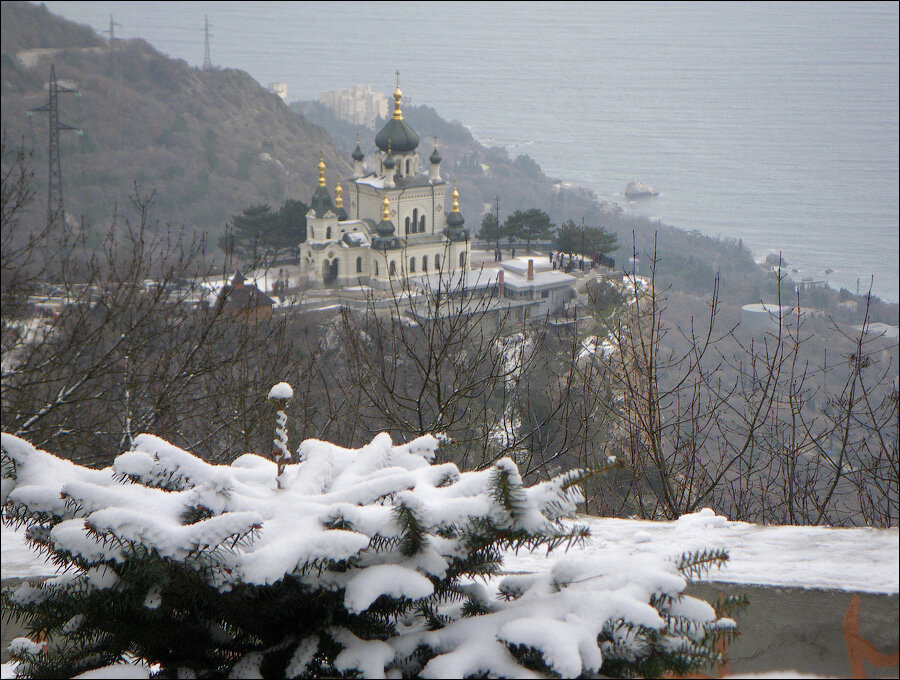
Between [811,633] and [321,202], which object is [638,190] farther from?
[811,633]

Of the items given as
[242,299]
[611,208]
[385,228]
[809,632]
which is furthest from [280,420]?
[611,208]

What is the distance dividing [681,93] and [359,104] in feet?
129

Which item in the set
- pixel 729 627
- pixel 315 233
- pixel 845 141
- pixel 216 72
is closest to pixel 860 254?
pixel 845 141

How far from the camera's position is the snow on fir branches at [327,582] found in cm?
196

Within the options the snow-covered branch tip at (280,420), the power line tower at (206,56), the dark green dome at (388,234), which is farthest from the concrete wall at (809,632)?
the power line tower at (206,56)

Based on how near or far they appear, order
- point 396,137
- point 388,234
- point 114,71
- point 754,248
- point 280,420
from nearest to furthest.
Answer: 1. point 280,420
2. point 754,248
3. point 388,234
4. point 396,137
5. point 114,71

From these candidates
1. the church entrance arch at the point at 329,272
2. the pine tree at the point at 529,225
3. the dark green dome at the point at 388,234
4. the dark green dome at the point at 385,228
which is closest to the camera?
the pine tree at the point at 529,225

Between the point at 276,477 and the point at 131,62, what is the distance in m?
90.1

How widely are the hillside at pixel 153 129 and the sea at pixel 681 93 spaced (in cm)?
450

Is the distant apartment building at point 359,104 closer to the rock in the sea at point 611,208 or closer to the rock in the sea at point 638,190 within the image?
the rock in the sea at point 611,208

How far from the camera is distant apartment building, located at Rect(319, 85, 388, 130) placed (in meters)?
74.8

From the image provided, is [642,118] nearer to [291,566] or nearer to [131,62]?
[291,566]

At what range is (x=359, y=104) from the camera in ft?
252

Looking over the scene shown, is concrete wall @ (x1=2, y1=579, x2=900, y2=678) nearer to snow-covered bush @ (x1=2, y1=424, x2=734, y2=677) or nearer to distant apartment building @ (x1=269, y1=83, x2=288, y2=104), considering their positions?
snow-covered bush @ (x1=2, y1=424, x2=734, y2=677)
